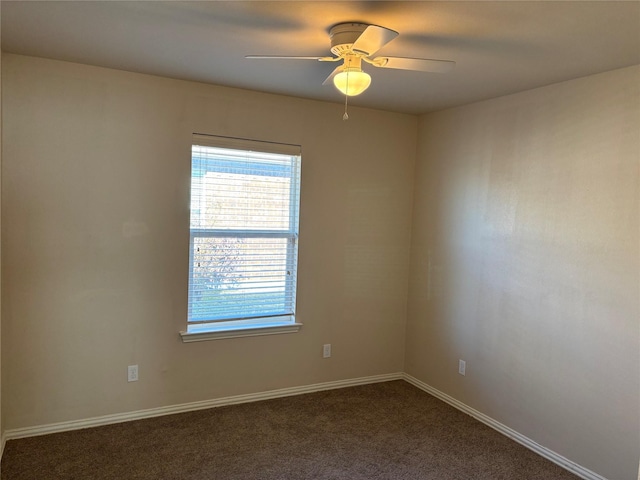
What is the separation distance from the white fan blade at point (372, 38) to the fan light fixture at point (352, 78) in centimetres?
10

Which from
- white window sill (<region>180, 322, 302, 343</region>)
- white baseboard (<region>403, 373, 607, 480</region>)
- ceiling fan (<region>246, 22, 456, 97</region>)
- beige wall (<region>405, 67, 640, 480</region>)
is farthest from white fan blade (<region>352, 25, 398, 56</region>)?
white baseboard (<region>403, 373, 607, 480</region>)

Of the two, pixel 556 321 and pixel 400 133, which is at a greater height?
pixel 400 133

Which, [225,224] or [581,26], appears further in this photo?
[225,224]

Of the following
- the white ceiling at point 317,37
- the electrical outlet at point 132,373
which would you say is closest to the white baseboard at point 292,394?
the electrical outlet at point 132,373

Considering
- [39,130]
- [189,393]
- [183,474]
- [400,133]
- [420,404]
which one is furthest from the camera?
[400,133]

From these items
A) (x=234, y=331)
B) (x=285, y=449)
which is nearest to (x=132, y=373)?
(x=234, y=331)

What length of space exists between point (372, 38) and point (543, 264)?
1955 mm

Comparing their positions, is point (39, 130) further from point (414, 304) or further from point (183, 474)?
point (414, 304)

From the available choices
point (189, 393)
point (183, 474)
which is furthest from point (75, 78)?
→ point (183, 474)

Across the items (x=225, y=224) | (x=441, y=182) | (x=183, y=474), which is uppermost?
(x=441, y=182)

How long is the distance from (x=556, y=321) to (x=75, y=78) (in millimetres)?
3438

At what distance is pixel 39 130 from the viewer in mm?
2795

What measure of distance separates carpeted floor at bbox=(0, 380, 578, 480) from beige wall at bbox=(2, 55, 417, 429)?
250mm

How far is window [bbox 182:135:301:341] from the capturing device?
329cm
